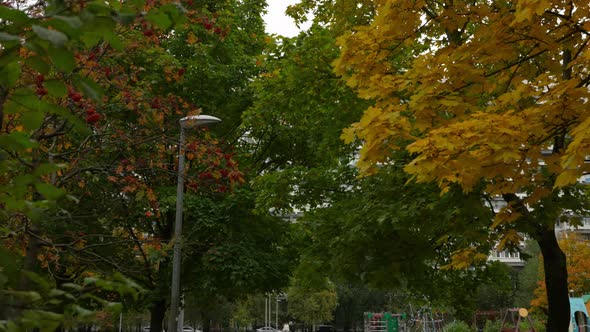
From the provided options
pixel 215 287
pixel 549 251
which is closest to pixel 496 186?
pixel 549 251

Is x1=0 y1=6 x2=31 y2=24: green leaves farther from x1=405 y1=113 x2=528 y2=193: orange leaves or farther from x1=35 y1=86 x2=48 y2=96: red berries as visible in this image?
x1=405 y1=113 x2=528 y2=193: orange leaves

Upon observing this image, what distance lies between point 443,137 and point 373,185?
21.2 ft

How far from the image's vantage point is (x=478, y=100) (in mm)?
7863

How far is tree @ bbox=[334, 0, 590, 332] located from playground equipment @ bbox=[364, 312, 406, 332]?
37.7 m

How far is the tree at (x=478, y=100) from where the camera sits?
6.11 meters

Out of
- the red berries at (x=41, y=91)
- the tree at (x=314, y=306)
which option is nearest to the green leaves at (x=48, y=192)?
the red berries at (x=41, y=91)

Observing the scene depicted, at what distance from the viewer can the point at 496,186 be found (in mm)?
7609

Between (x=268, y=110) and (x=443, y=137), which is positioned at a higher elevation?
(x=268, y=110)

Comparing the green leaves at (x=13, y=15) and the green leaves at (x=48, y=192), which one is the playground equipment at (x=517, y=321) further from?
the green leaves at (x=13, y=15)

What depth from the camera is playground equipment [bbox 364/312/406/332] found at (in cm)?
4532

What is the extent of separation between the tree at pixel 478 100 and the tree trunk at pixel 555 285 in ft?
6.96

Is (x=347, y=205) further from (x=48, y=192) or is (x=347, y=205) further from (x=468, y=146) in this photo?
(x=48, y=192)

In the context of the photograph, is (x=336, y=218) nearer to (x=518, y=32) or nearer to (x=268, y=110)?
(x=268, y=110)

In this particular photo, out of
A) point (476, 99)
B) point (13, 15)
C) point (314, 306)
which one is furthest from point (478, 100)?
point (314, 306)
